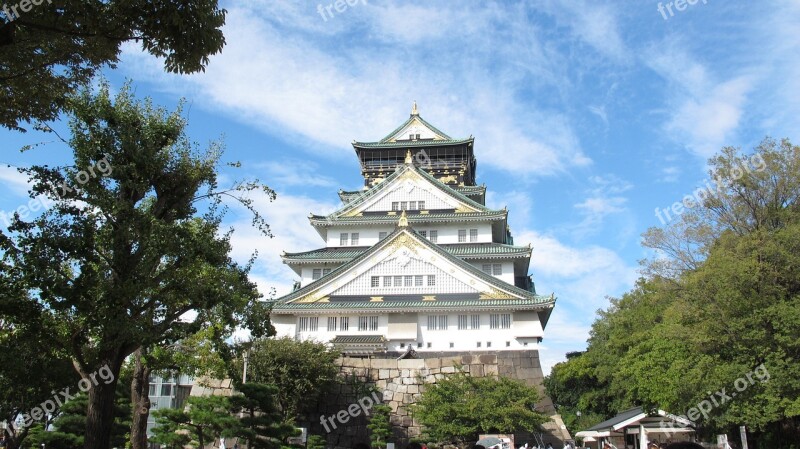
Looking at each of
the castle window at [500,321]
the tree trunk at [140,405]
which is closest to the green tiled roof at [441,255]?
the castle window at [500,321]

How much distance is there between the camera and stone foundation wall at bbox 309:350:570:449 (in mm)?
24844

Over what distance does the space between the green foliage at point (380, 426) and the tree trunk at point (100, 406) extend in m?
12.9

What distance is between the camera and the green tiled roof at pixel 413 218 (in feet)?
128

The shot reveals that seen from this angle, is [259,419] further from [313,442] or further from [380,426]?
[380,426]

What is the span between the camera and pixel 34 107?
8.65 metres

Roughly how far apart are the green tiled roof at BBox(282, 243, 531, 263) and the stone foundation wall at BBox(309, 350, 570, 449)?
11.5 metres

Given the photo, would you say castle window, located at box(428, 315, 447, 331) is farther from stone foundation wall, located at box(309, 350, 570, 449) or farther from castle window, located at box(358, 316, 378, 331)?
stone foundation wall, located at box(309, 350, 570, 449)

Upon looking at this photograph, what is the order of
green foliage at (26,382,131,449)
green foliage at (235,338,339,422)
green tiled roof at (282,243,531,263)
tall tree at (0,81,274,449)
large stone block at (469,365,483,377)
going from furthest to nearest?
green tiled roof at (282,243,531,263) → large stone block at (469,365,483,377) → green foliage at (235,338,339,422) → green foliage at (26,382,131,449) → tall tree at (0,81,274,449)

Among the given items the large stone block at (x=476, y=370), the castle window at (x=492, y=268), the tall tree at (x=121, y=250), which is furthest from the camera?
the castle window at (x=492, y=268)

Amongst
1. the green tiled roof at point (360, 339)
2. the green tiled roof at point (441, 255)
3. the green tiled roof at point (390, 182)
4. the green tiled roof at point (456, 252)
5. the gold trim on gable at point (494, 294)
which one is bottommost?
the green tiled roof at point (360, 339)

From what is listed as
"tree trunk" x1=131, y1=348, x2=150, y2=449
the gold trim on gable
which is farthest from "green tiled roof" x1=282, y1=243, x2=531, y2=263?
"tree trunk" x1=131, y1=348, x2=150, y2=449

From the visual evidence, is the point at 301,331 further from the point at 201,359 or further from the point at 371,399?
the point at 201,359

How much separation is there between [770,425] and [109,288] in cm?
2149

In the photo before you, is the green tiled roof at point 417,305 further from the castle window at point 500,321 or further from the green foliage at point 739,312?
the green foliage at point 739,312
